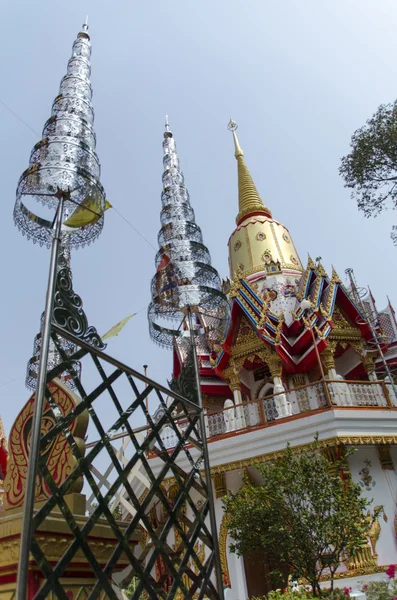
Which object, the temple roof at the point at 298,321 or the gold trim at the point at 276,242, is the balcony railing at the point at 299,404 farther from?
the gold trim at the point at 276,242

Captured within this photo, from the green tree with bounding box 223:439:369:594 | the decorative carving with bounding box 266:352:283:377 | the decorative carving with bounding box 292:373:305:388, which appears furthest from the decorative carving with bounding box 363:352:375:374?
the green tree with bounding box 223:439:369:594

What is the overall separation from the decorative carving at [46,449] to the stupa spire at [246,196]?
64.1 ft

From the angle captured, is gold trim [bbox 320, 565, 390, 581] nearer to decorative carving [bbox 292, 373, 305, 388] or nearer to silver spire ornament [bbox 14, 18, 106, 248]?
decorative carving [bbox 292, 373, 305, 388]

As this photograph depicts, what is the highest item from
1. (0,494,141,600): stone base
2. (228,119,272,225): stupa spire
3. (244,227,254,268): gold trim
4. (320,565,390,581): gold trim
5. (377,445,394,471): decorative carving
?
(228,119,272,225): stupa spire

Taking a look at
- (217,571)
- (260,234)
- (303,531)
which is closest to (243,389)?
(260,234)

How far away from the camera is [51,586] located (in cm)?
174

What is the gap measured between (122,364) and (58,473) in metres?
0.69

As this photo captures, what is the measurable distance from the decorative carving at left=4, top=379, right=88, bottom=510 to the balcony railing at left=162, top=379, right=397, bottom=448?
8.90 meters

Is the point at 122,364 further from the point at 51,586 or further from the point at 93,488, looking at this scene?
the point at 51,586

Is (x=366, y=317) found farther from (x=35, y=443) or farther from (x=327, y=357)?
(x=35, y=443)

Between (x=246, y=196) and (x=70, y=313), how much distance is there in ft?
67.3


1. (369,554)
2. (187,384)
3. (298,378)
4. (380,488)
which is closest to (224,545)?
(369,554)

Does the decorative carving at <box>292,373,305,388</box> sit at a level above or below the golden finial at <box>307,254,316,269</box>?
below

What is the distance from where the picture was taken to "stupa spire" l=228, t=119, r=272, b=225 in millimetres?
21297
